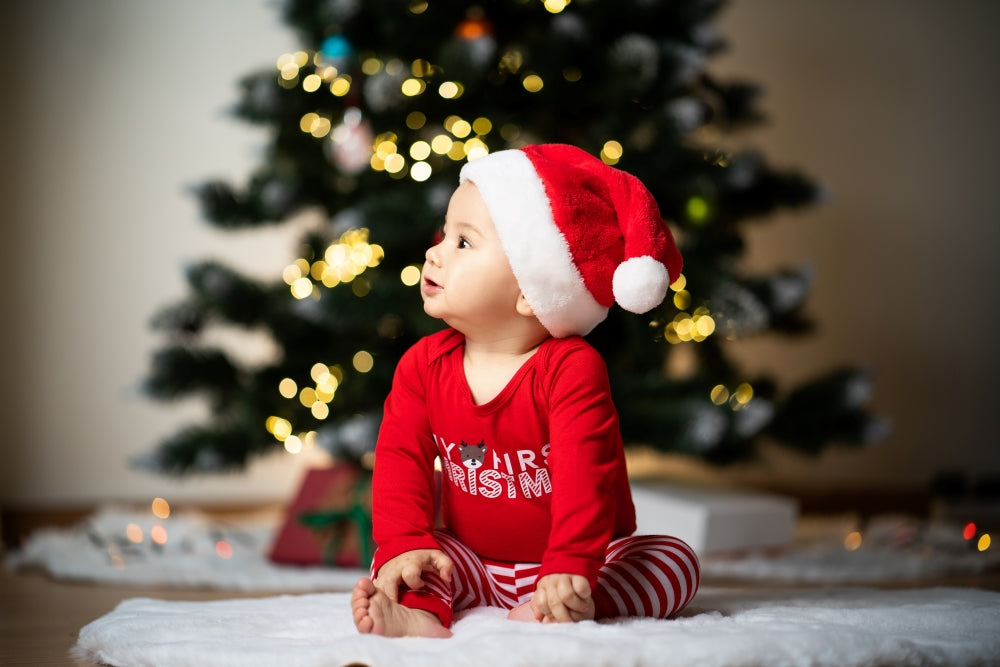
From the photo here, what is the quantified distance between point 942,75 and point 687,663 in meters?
2.22

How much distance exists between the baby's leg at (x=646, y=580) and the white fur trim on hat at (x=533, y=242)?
24 centimetres

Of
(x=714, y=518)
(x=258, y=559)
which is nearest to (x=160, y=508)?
(x=258, y=559)

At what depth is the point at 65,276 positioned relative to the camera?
6.92 feet

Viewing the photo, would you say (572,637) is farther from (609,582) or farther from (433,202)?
(433,202)

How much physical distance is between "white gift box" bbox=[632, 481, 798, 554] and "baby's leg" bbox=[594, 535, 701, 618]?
0.58m

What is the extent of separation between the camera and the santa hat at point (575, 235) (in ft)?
2.97

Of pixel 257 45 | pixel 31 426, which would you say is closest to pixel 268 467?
pixel 31 426

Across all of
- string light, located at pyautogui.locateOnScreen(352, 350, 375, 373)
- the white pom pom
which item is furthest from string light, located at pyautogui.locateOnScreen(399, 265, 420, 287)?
the white pom pom

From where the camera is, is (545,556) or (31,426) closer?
(545,556)

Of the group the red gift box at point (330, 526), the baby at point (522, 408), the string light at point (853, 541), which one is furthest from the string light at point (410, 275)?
the string light at point (853, 541)

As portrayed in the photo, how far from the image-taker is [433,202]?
1.46m

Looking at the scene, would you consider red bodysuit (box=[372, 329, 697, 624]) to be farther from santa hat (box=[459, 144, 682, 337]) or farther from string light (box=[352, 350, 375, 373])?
string light (box=[352, 350, 375, 373])

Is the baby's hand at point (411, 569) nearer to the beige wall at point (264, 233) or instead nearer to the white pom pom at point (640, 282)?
the white pom pom at point (640, 282)

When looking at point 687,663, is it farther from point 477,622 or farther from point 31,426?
point 31,426
